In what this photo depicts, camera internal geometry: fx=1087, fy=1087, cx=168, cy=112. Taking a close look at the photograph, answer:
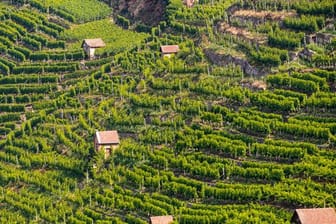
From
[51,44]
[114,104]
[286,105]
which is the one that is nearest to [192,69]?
[114,104]

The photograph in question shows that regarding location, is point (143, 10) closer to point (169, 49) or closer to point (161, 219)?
point (169, 49)

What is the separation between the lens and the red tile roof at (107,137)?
88806 mm

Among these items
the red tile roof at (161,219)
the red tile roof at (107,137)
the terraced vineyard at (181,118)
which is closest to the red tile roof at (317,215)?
the terraced vineyard at (181,118)

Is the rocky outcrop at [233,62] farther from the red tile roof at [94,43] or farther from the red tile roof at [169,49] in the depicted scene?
the red tile roof at [94,43]

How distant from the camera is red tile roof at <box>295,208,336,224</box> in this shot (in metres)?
73.4

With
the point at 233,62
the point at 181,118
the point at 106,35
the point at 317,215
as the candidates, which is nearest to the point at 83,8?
the point at 106,35

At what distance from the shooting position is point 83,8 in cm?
12081

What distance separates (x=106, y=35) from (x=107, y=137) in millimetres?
26185

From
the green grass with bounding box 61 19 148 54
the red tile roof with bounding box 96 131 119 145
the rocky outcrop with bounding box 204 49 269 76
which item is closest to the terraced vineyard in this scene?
the rocky outcrop with bounding box 204 49 269 76

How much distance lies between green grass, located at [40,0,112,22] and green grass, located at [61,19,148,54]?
1.36 m

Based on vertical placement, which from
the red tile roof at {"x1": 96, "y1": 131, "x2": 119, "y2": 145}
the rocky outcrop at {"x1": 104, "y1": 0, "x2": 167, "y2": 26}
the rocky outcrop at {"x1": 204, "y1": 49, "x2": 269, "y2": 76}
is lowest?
the red tile roof at {"x1": 96, "y1": 131, "x2": 119, "y2": 145}

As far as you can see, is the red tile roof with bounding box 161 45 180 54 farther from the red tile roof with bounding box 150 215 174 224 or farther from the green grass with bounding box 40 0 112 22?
the red tile roof with bounding box 150 215 174 224

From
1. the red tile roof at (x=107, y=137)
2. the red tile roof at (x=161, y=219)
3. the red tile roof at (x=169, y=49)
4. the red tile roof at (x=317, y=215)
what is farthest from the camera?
the red tile roof at (x=169, y=49)

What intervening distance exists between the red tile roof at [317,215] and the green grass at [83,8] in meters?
50.2
